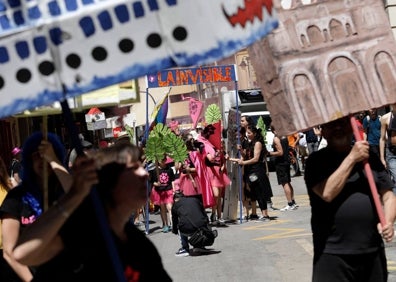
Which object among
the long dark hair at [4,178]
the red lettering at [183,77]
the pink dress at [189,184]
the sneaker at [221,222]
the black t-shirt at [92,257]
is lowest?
the sneaker at [221,222]

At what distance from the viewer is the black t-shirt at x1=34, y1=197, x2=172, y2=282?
3.26 m

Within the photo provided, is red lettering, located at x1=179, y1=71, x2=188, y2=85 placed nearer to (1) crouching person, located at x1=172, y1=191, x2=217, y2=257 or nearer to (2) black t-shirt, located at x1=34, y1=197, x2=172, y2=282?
(1) crouching person, located at x1=172, y1=191, x2=217, y2=257

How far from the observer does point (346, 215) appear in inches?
201

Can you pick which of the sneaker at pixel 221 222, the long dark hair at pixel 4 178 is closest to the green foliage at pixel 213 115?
the sneaker at pixel 221 222

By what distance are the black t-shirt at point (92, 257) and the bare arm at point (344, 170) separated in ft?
Result: 5.86

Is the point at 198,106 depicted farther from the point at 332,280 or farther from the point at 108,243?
the point at 108,243

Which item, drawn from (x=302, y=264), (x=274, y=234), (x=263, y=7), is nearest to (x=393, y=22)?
(x=274, y=234)

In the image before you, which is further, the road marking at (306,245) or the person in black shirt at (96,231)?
the road marking at (306,245)

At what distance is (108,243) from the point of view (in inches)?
130

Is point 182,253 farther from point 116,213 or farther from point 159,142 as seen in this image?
point 116,213

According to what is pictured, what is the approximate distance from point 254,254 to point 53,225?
27.6 feet

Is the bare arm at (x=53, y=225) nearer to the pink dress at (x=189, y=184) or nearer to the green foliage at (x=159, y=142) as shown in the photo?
the pink dress at (x=189, y=184)

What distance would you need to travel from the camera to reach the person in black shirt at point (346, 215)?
5055 mm

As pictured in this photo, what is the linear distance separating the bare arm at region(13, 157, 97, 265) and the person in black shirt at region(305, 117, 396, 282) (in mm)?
2182
